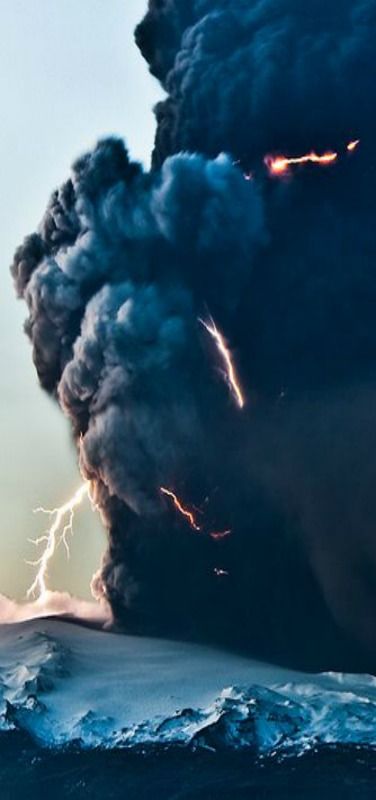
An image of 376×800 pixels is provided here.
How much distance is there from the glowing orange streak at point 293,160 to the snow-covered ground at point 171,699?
3196 centimetres

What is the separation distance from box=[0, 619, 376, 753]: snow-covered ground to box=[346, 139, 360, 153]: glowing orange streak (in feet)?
110

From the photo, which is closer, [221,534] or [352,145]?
[352,145]

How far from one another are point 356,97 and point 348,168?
4464 mm

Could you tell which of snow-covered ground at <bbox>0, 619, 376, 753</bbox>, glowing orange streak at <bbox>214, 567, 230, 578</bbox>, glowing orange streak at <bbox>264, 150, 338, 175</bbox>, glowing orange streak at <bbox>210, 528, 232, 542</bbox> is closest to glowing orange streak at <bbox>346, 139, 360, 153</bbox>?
glowing orange streak at <bbox>264, 150, 338, 175</bbox>

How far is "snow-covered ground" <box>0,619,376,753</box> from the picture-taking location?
71312 millimetres

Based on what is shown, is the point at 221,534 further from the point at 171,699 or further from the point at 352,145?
the point at 352,145

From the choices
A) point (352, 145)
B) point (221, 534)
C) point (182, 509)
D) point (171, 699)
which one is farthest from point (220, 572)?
point (352, 145)

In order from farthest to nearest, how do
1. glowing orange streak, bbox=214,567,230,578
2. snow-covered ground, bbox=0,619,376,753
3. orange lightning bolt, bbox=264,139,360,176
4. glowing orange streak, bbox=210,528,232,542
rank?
1. glowing orange streak, bbox=214,567,230,578
2. glowing orange streak, bbox=210,528,232,542
3. orange lightning bolt, bbox=264,139,360,176
4. snow-covered ground, bbox=0,619,376,753

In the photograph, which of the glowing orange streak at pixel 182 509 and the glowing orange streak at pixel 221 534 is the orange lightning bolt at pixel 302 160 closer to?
the glowing orange streak at pixel 182 509

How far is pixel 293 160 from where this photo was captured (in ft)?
251

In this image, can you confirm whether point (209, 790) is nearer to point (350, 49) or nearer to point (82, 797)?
point (82, 797)

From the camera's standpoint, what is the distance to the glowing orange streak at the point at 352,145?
249 ft

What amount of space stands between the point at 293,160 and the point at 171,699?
35634 mm

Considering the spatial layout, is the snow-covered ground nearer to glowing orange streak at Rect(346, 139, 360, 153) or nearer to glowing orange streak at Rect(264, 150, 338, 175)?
glowing orange streak at Rect(264, 150, 338, 175)
